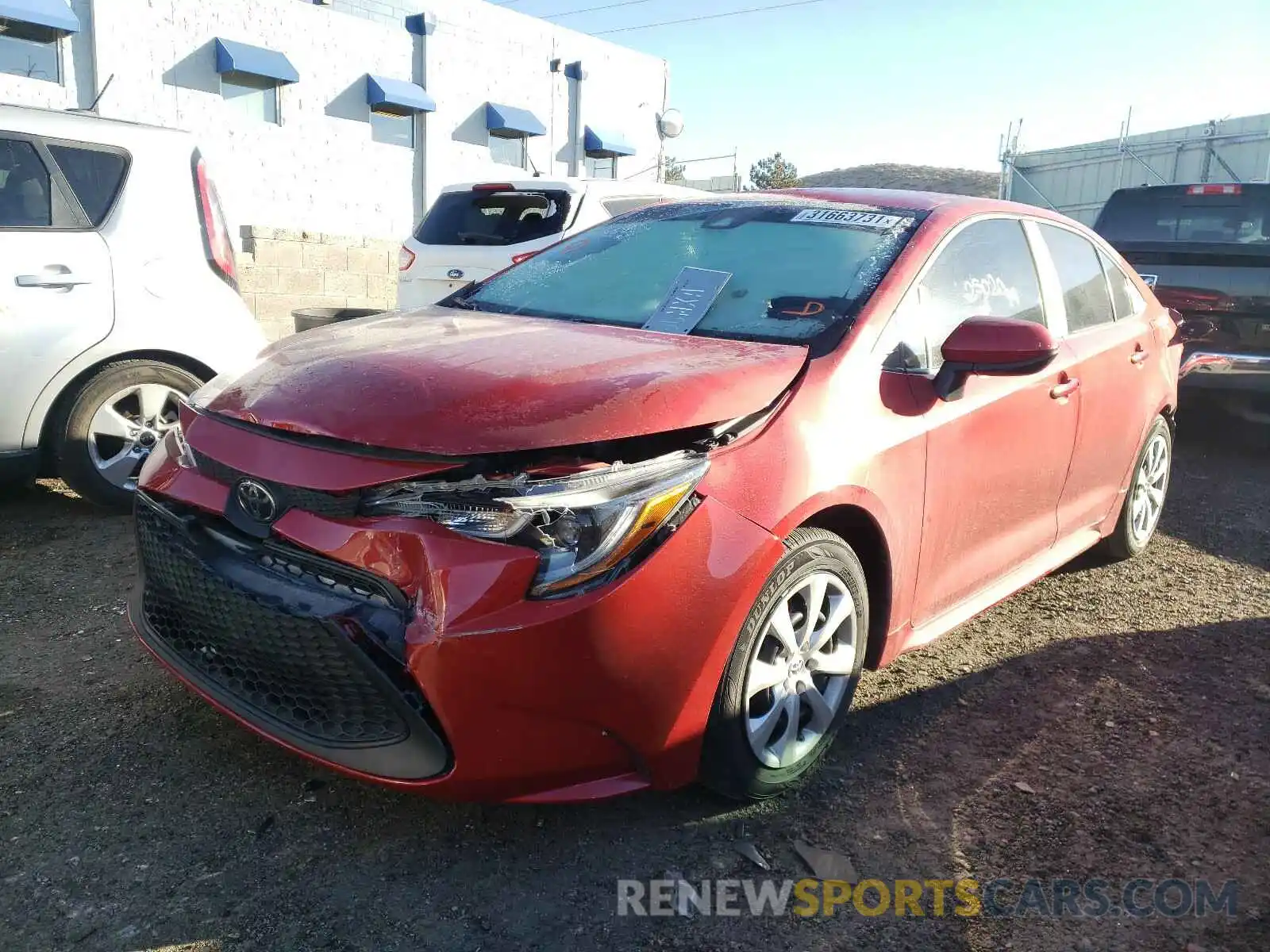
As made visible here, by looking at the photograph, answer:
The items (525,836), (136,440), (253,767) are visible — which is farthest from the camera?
(136,440)

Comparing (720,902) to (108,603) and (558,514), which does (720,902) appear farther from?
(108,603)

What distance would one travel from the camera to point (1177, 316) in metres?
5.01

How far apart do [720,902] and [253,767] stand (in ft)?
4.17

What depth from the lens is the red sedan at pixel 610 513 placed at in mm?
2135

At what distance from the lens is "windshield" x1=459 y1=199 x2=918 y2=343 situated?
2.98 m

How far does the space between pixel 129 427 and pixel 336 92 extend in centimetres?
1222

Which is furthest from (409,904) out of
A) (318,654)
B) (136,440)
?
(136,440)

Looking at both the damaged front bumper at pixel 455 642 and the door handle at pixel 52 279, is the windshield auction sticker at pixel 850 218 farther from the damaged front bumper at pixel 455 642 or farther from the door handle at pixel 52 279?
the door handle at pixel 52 279

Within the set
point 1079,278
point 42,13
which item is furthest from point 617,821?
point 42,13

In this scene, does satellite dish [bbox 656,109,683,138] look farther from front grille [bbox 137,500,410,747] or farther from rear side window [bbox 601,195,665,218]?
front grille [bbox 137,500,410,747]

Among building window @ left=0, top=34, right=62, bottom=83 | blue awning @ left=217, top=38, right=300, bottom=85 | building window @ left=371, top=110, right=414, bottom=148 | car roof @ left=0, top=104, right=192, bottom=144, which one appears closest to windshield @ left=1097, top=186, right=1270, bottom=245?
car roof @ left=0, top=104, right=192, bottom=144

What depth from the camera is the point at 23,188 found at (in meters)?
4.39

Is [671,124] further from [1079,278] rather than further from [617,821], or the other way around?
[617,821]

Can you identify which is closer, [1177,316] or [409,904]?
[409,904]
